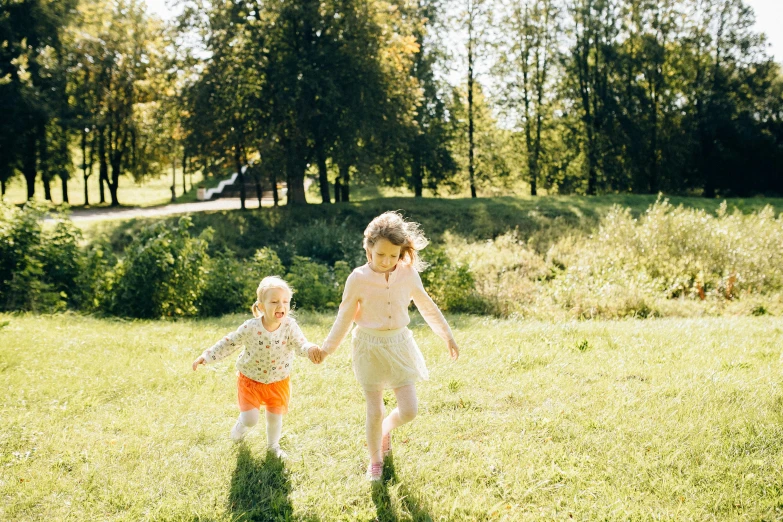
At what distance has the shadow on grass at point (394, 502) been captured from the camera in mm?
3553

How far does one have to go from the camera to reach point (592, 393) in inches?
208

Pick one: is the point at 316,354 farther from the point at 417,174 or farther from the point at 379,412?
the point at 417,174

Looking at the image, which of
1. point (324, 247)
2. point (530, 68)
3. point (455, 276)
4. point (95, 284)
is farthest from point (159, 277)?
point (530, 68)

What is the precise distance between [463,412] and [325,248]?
11087 mm

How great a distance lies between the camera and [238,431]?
441cm

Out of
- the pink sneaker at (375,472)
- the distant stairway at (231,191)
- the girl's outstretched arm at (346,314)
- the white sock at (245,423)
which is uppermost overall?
the distant stairway at (231,191)

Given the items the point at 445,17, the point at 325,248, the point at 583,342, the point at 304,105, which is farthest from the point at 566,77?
the point at 583,342

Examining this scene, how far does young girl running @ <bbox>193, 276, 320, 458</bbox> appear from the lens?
4.17m

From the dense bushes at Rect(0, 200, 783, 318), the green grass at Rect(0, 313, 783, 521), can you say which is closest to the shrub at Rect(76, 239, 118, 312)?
the dense bushes at Rect(0, 200, 783, 318)

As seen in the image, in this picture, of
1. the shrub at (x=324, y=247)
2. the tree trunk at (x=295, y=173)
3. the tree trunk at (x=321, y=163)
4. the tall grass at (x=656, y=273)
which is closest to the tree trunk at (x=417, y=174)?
the tree trunk at (x=321, y=163)

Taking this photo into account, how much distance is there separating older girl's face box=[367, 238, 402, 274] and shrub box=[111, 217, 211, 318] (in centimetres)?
660

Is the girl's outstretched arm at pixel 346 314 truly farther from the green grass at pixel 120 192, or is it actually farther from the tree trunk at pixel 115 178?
the green grass at pixel 120 192

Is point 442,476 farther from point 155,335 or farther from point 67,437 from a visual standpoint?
point 155,335

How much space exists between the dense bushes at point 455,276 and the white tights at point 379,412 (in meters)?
6.56
